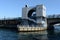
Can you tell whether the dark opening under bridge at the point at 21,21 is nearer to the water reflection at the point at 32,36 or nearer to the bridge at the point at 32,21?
the bridge at the point at 32,21

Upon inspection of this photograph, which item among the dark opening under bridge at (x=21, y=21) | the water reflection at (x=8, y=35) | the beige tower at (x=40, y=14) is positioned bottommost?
the water reflection at (x=8, y=35)

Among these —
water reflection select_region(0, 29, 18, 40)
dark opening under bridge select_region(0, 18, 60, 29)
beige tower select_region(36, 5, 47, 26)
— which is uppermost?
beige tower select_region(36, 5, 47, 26)

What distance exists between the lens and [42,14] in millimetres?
109500

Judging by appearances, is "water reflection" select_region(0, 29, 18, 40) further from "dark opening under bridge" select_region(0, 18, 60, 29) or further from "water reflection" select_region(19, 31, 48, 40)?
"dark opening under bridge" select_region(0, 18, 60, 29)

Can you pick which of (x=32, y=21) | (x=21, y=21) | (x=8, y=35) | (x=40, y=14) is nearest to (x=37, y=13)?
(x=40, y=14)

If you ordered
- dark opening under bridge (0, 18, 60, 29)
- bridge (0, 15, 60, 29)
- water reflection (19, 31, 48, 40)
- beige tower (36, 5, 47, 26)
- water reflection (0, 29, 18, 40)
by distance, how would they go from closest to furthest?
water reflection (19, 31, 48, 40) → water reflection (0, 29, 18, 40) → beige tower (36, 5, 47, 26) → dark opening under bridge (0, 18, 60, 29) → bridge (0, 15, 60, 29)

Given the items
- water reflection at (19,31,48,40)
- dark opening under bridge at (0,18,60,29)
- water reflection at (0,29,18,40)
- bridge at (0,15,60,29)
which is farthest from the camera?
bridge at (0,15,60,29)

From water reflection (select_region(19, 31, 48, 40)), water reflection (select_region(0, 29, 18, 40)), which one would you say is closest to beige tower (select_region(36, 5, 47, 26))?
water reflection (select_region(0, 29, 18, 40))

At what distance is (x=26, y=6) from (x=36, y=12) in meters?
7.74

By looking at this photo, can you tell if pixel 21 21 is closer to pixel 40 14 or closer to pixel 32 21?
pixel 32 21

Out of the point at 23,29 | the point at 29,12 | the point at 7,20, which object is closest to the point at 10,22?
the point at 7,20

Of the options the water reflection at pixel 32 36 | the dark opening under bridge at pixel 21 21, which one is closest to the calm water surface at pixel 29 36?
the water reflection at pixel 32 36

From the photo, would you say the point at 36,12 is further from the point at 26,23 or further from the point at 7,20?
the point at 7,20

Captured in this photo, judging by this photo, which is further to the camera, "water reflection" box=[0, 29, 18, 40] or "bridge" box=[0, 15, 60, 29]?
"bridge" box=[0, 15, 60, 29]
